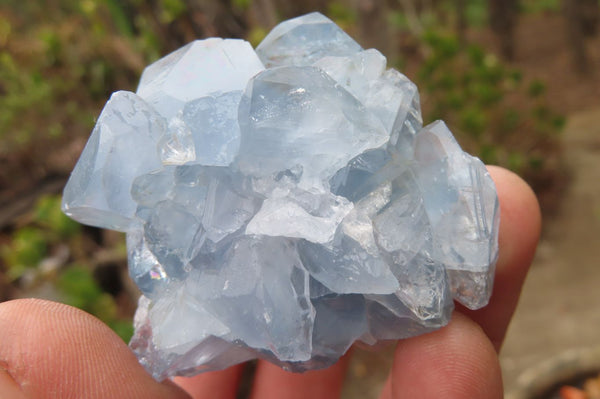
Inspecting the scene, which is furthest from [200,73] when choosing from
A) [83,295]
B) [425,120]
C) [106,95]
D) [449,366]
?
[106,95]

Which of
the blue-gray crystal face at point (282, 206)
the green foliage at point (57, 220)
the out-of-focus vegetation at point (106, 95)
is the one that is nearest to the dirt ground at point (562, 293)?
the out-of-focus vegetation at point (106, 95)

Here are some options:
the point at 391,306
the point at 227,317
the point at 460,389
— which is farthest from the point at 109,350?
the point at 460,389

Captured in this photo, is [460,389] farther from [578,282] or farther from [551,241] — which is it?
[551,241]

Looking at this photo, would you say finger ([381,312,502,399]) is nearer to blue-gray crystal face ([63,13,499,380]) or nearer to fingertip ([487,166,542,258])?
blue-gray crystal face ([63,13,499,380])

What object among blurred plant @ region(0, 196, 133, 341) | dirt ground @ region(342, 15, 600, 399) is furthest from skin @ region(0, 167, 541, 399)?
blurred plant @ region(0, 196, 133, 341)

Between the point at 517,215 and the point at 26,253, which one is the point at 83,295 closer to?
the point at 26,253

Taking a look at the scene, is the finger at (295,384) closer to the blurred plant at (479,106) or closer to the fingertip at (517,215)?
the fingertip at (517,215)

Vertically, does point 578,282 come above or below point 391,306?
below

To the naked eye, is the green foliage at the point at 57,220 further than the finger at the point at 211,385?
Yes
